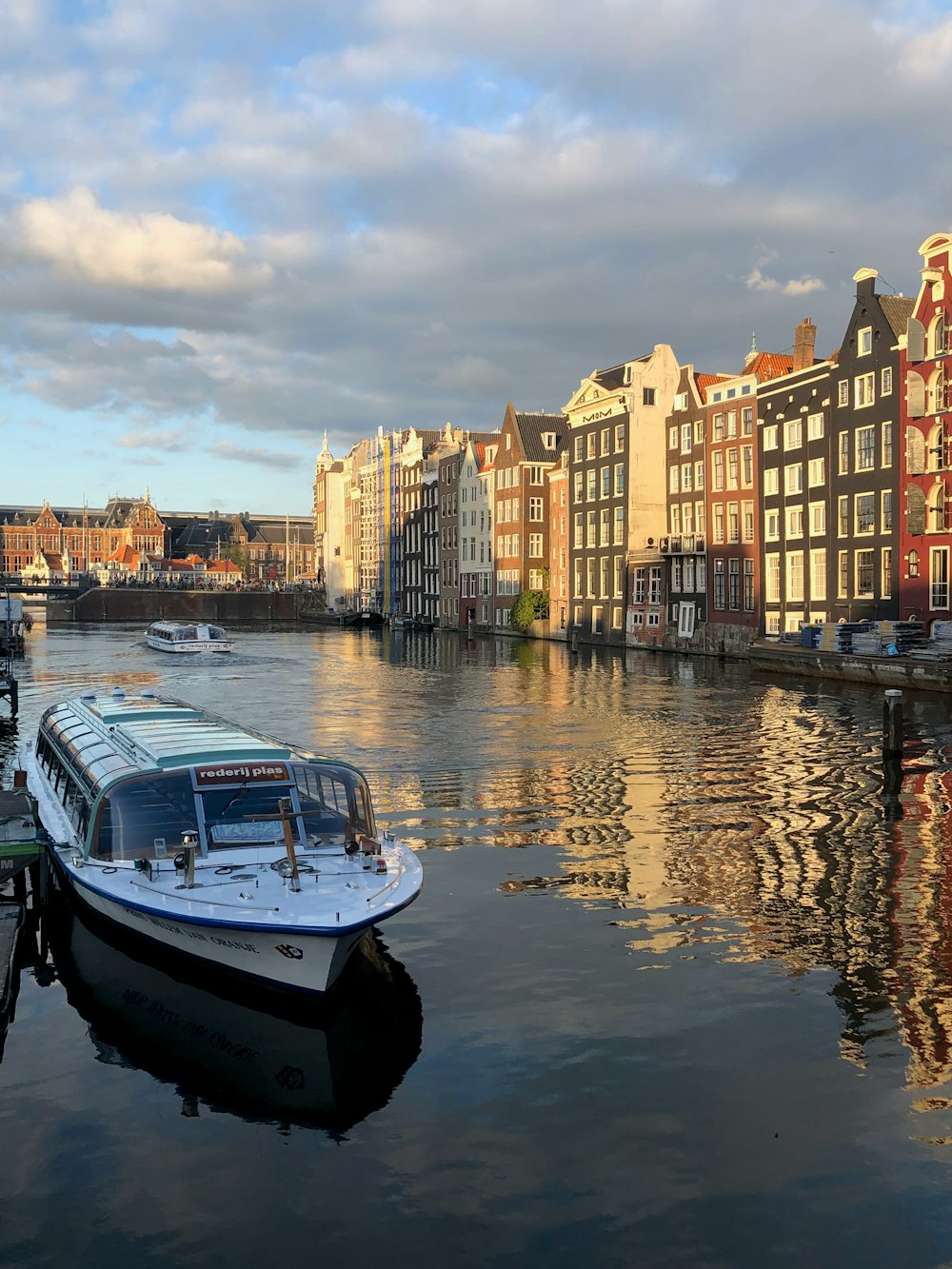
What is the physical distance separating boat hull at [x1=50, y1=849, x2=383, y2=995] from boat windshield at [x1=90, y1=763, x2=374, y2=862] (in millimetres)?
1416

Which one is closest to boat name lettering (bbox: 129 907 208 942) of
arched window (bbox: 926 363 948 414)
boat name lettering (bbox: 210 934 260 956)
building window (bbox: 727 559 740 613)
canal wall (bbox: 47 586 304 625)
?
boat name lettering (bbox: 210 934 260 956)

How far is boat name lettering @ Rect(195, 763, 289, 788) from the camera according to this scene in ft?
59.1

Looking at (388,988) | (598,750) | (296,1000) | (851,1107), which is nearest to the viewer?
(851,1107)

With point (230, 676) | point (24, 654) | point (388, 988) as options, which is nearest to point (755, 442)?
point (230, 676)

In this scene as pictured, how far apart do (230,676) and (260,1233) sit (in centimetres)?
6192

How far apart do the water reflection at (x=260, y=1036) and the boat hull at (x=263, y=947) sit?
20.2 inches

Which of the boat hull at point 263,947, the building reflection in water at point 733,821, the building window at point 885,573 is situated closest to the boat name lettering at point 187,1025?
the boat hull at point 263,947

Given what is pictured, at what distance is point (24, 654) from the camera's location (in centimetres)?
8781

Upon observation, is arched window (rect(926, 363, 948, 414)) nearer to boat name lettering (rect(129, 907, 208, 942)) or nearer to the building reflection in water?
the building reflection in water

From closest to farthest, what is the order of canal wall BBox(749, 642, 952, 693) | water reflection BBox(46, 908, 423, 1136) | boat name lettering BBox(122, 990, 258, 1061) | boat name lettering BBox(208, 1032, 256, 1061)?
water reflection BBox(46, 908, 423, 1136) < boat name lettering BBox(208, 1032, 256, 1061) < boat name lettering BBox(122, 990, 258, 1061) < canal wall BBox(749, 642, 952, 693)

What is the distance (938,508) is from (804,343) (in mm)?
23625

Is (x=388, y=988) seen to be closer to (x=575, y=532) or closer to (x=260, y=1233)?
(x=260, y=1233)

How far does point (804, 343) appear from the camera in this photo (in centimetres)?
8075

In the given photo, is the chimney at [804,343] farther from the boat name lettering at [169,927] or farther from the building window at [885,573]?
the boat name lettering at [169,927]
